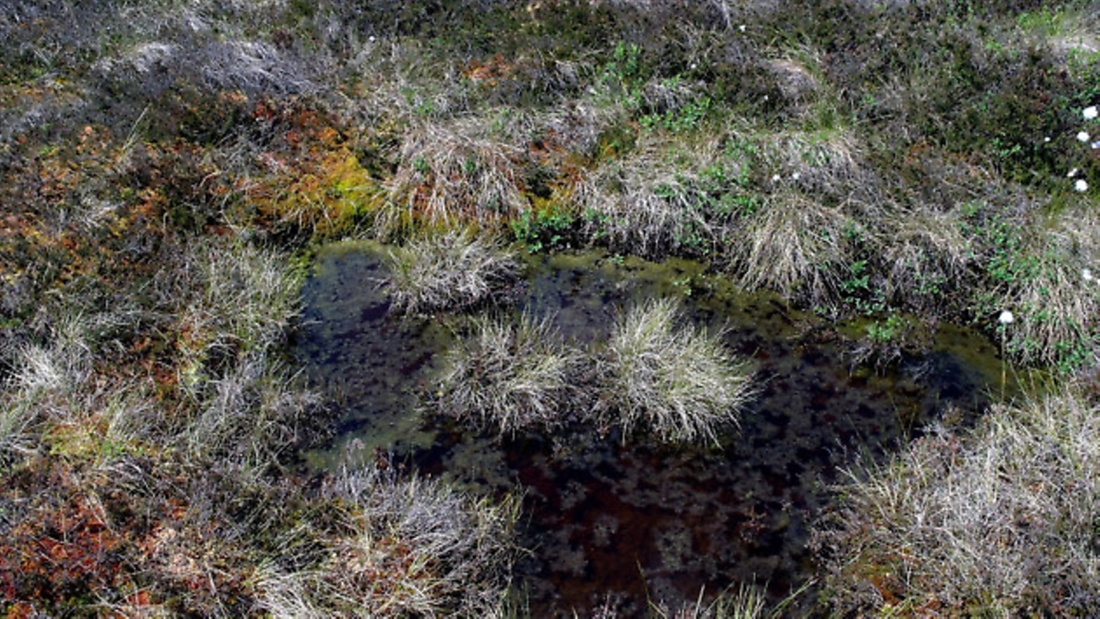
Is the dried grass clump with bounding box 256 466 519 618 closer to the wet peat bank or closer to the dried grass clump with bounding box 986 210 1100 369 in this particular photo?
the wet peat bank

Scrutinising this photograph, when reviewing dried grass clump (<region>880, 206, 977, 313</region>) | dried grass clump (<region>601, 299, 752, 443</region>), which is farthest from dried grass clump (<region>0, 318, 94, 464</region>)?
dried grass clump (<region>880, 206, 977, 313</region>)

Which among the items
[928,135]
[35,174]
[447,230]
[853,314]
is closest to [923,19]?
[928,135]

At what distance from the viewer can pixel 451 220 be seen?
880 cm

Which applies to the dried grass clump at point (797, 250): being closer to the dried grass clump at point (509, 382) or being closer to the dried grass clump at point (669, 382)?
the dried grass clump at point (669, 382)

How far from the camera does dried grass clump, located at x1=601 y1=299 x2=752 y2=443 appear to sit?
6.81 metres

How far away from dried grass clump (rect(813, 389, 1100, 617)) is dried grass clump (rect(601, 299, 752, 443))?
1.14m

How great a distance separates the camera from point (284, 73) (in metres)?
9.92

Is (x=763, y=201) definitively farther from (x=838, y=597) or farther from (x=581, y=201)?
(x=838, y=597)

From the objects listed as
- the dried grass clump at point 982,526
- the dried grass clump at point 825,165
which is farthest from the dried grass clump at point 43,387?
the dried grass clump at point 825,165

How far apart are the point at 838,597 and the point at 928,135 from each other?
5.27 metres

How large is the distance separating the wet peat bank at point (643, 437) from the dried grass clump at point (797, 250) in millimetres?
230

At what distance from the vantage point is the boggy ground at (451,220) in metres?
5.62

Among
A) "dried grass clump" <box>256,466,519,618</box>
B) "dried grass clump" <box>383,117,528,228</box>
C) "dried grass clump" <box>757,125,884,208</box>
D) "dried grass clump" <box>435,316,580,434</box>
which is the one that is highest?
"dried grass clump" <box>757,125,884,208</box>

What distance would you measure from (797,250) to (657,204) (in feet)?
4.55
